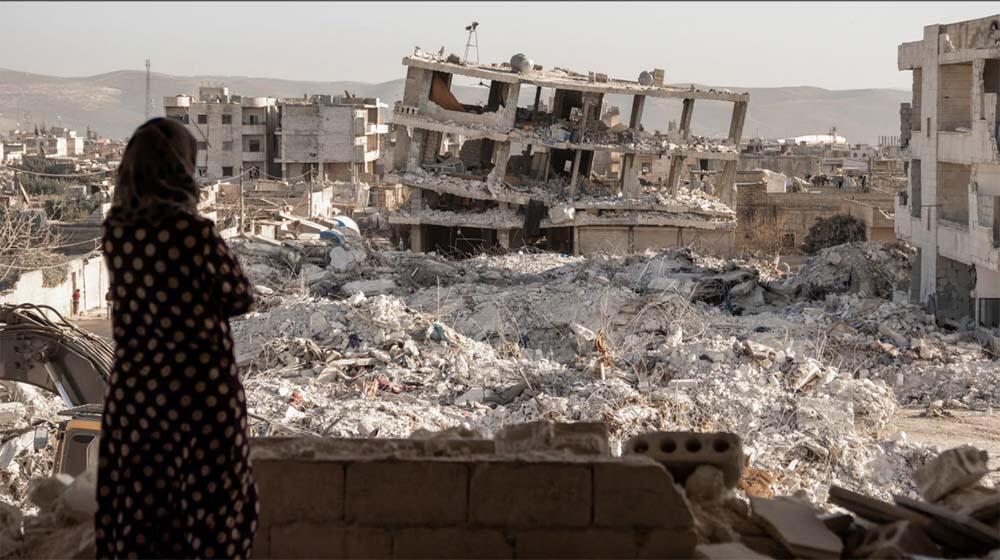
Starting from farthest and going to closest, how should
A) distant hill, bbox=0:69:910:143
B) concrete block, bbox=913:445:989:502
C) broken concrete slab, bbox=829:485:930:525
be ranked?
distant hill, bbox=0:69:910:143 → concrete block, bbox=913:445:989:502 → broken concrete slab, bbox=829:485:930:525

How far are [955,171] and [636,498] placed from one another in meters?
19.3

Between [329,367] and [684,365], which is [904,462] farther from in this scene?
[329,367]

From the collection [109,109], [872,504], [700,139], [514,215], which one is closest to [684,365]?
[872,504]

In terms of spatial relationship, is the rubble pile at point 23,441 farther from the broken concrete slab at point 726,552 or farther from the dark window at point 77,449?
the broken concrete slab at point 726,552

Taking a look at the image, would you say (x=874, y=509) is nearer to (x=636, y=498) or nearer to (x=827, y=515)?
(x=827, y=515)

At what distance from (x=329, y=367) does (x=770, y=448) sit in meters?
5.46

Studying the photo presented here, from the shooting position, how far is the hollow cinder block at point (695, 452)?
15.8ft

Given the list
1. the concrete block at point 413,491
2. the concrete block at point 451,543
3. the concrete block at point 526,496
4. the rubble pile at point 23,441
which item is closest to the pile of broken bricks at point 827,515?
the concrete block at point 526,496

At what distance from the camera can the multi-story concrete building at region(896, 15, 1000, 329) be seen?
1936 cm

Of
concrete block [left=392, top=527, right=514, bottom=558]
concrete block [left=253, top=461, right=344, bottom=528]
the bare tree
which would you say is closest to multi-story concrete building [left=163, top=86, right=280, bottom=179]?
the bare tree

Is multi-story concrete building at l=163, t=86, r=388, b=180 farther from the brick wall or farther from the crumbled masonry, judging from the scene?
the brick wall

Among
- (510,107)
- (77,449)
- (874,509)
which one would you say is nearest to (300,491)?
(874,509)

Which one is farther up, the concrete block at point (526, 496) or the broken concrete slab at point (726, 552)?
the concrete block at point (526, 496)

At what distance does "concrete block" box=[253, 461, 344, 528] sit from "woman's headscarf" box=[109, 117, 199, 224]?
1.26 metres
